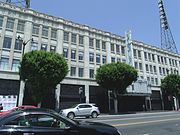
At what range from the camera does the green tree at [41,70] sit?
20.9 m

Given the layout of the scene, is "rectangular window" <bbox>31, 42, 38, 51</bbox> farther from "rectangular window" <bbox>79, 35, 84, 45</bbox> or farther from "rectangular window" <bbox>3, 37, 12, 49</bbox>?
"rectangular window" <bbox>79, 35, 84, 45</bbox>

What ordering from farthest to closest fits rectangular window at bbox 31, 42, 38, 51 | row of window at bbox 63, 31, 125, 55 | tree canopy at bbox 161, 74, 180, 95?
tree canopy at bbox 161, 74, 180, 95
row of window at bbox 63, 31, 125, 55
rectangular window at bbox 31, 42, 38, 51

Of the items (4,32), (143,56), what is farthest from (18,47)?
(143,56)

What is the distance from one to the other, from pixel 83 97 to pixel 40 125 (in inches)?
1052

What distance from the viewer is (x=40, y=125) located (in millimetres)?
3912

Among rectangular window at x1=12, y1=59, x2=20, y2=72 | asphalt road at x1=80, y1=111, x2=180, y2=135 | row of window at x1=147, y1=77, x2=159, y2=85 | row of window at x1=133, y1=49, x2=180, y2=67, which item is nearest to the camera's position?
asphalt road at x1=80, y1=111, x2=180, y2=135

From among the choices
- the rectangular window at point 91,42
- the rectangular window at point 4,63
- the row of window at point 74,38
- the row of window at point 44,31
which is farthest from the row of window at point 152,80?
the rectangular window at point 4,63

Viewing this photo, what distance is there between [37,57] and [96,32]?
17.9 metres

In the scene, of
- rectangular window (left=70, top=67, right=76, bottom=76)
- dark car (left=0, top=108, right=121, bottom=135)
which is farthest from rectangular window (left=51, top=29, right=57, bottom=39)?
dark car (left=0, top=108, right=121, bottom=135)

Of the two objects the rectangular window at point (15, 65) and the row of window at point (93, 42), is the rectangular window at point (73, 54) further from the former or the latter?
the rectangular window at point (15, 65)

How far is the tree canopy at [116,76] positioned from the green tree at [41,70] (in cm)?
854

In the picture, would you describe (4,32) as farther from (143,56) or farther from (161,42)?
(161,42)

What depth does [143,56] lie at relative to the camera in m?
42.6

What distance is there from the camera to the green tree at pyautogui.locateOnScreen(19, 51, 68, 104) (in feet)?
68.7
